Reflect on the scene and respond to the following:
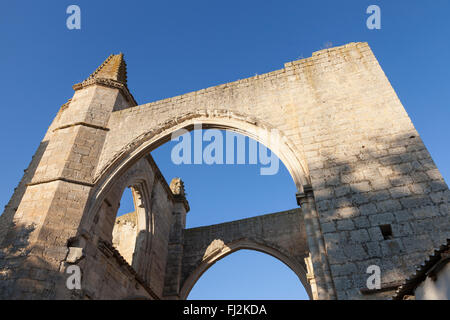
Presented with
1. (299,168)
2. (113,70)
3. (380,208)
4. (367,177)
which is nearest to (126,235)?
(113,70)

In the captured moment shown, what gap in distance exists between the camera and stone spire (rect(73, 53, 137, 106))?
795 centimetres

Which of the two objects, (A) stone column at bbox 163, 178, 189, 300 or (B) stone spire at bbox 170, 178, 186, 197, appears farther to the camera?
(B) stone spire at bbox 170, 178, 186, 197

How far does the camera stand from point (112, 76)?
8234mm

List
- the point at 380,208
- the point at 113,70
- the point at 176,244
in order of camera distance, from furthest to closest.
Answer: the point at 176,244, the point at 113,70, the point at 380,208

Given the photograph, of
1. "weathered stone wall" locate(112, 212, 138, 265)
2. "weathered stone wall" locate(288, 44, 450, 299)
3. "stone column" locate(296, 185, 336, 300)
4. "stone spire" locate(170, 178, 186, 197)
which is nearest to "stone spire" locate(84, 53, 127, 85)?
"weathered stone wall" locate(112, 212, 138, 265)

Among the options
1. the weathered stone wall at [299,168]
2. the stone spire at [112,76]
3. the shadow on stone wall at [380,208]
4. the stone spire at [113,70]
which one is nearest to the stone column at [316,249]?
the weathered stone wall at [299,168]

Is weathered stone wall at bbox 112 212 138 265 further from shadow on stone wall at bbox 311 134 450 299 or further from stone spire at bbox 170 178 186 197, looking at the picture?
shadow on stone wall at bbox 311 134 450 299

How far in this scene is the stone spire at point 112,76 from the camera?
7.95 metres

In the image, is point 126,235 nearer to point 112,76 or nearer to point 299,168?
point 112,76

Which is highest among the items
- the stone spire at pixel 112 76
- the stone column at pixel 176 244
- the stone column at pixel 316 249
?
the stone spire at pixel 112 76

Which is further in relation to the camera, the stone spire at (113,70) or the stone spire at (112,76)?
the stone spire at (113,70)

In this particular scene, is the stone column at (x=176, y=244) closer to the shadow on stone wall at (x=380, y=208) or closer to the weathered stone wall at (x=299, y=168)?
the weathered stone wall at (x=299, y=168)

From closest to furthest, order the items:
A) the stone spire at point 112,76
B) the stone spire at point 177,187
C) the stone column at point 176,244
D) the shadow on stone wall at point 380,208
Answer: the shadow on stone wall at point 380,208
the stone spire at point 112,76
the stone column at point 176,244
the stone spire at point 177,187
